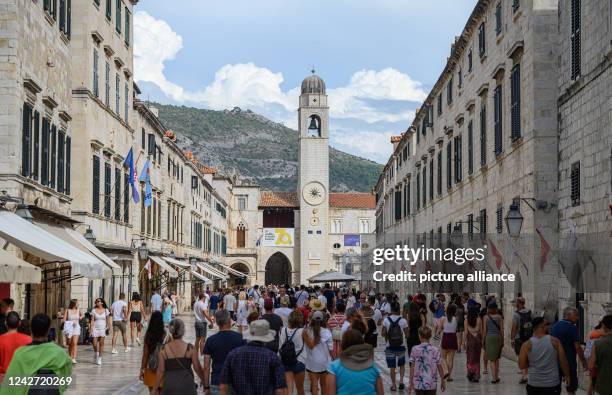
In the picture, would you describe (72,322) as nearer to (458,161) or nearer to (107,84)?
(107,84)

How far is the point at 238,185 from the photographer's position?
335ft

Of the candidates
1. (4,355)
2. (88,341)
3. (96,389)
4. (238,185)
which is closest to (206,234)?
(238,185)

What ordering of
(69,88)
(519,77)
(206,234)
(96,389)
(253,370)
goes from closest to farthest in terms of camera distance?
(253,370), (96,389), (519,77), (69,88), (206,234)

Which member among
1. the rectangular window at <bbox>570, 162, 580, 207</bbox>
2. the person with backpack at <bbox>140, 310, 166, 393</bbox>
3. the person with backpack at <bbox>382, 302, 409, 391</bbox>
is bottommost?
the person with backpack at <bbox>382, 302, 409, 391</bbox>

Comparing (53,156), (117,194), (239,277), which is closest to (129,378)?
(53,156)

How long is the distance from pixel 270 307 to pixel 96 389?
12.9 ft

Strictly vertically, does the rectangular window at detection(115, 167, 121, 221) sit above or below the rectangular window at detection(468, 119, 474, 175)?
below

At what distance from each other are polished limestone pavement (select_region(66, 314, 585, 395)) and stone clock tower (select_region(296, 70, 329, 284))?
2744 inches

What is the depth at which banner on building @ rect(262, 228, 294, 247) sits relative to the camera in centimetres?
9819

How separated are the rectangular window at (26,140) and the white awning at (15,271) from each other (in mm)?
7074

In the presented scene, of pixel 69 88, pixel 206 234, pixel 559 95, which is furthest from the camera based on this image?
pixel 206 234

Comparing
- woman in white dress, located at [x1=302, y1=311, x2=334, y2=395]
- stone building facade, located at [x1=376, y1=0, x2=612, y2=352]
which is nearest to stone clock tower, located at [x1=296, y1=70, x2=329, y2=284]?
stone building facade, located at [x1=376, y1=0, x2=612, y2=352]

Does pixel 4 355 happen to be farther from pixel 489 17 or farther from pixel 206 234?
pixel 206 234

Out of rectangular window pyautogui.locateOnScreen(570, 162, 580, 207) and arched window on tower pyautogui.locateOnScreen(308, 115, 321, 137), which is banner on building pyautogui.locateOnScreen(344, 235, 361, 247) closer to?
arched window on tower pyautogui.locateOnScreen(308, 115, 321, 137)
